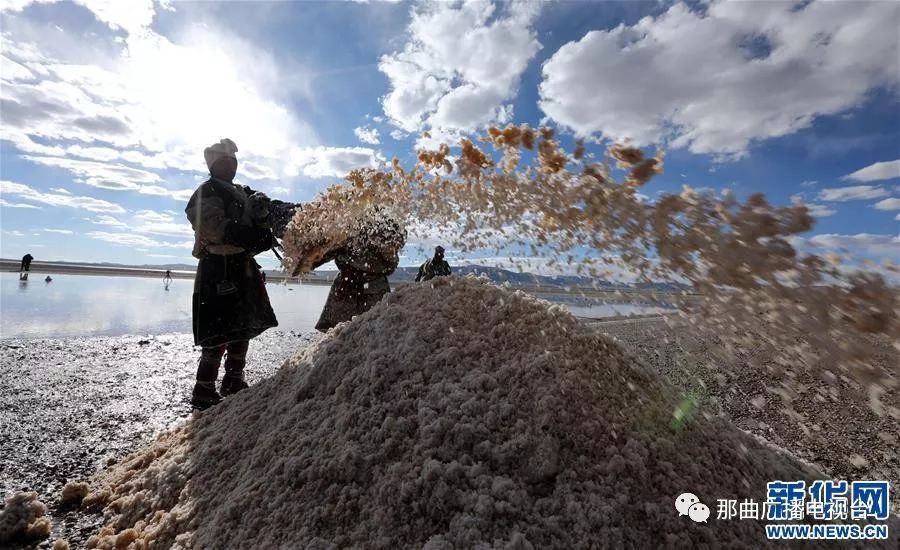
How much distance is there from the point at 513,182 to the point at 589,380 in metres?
1.50

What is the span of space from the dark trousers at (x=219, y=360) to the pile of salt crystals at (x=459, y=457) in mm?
1567

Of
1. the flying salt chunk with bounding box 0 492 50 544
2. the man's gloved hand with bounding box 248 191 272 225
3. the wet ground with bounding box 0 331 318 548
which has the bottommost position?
the wet ground with bounding box 0 331 318 548

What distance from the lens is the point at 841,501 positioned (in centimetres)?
190

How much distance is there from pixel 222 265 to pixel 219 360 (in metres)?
0.86

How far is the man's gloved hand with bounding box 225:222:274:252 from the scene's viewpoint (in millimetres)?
3842

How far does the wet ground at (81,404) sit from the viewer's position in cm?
270

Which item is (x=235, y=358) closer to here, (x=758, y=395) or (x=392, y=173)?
(x=392, y=173)

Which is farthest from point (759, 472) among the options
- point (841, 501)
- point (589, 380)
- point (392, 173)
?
point (392, 173)

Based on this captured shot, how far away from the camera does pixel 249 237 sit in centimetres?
394

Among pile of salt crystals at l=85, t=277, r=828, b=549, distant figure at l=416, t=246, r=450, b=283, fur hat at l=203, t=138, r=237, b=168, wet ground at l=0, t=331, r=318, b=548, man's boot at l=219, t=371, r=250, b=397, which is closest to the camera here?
pile of salt crystals at l=85, t=277, r=828, b=549

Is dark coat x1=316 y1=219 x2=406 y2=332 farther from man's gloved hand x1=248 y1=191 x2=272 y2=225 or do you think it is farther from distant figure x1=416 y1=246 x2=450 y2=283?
distant figure x1=416 y1=246 x2=450 y2=283

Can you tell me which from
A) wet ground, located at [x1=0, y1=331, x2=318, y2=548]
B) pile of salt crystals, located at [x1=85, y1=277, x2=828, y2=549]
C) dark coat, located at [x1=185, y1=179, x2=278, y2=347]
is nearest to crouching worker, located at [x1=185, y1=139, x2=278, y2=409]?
dark coat, located at [x1=185, y1=179, x2=278, y2=347]

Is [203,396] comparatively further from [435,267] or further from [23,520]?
[435,267]

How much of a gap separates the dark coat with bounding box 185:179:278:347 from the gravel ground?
0.84 metres
